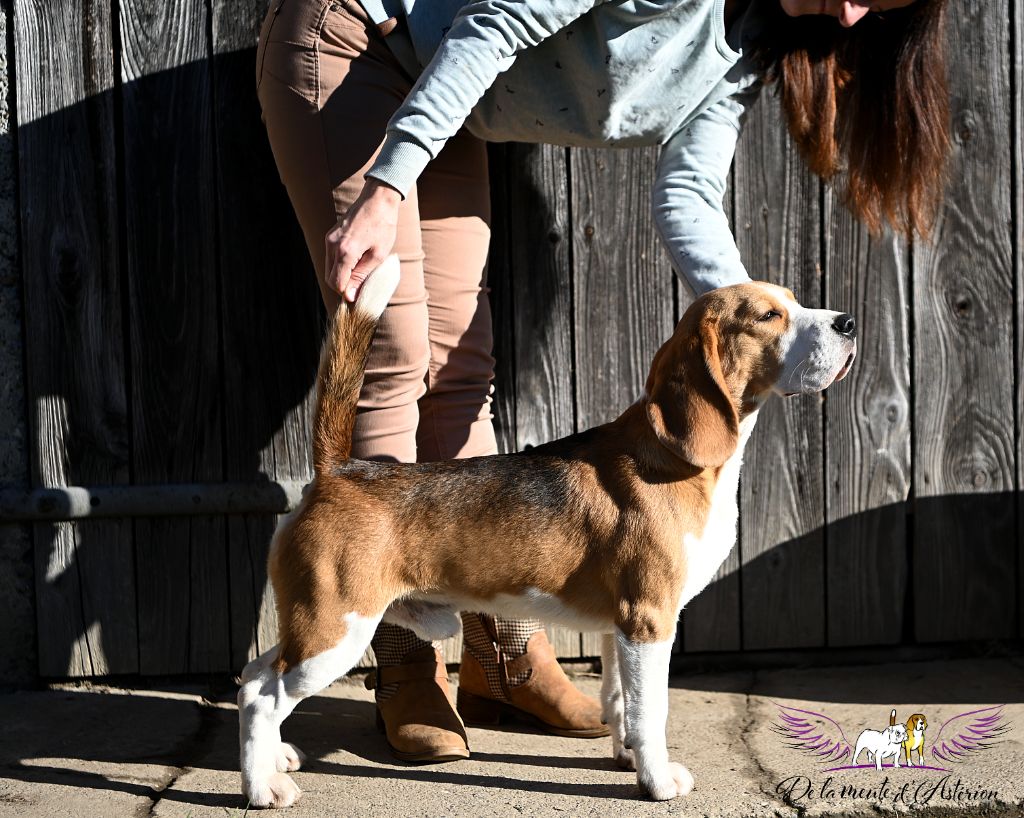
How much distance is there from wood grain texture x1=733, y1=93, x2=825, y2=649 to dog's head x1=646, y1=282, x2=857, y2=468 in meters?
0.99

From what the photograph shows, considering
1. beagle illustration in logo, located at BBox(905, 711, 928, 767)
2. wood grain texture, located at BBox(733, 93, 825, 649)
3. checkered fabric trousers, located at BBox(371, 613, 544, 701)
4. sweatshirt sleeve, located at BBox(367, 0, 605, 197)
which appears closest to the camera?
sweatshirt sleeve, located at BBox(367, 0, 605, 197)

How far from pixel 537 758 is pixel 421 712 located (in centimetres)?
35

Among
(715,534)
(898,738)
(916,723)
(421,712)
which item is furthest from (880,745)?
(421,712)

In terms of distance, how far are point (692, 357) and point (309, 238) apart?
111cm

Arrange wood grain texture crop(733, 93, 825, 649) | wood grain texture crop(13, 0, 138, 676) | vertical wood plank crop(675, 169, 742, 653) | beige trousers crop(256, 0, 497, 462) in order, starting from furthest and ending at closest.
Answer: vertical wood plank crop(675, 169, 742, 653), wood grain texture crop(733, 93, 825, 649), wood grain texture crop(13, 0, 138, 676), beige trousers crop(256, 0, 497, 462)

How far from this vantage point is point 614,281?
3.81 metres

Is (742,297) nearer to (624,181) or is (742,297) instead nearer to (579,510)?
(579,510)

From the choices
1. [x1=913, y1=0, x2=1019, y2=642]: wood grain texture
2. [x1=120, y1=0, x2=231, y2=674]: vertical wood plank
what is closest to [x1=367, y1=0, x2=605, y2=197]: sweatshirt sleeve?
[x1=120, y1=0, x2=231, y2=674]: vertical wood plank

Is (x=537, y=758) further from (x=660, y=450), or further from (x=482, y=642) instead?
(x=660, y=450)

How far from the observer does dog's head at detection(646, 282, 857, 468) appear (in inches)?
109

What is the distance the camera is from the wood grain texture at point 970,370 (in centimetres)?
376

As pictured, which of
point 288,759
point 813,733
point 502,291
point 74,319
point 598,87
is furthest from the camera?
point 502,291

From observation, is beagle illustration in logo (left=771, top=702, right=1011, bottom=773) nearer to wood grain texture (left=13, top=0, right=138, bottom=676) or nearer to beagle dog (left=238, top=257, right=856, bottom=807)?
beagle dog (left=238, top=257, right=856, bottom=807)

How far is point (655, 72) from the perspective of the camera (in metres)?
2.97
